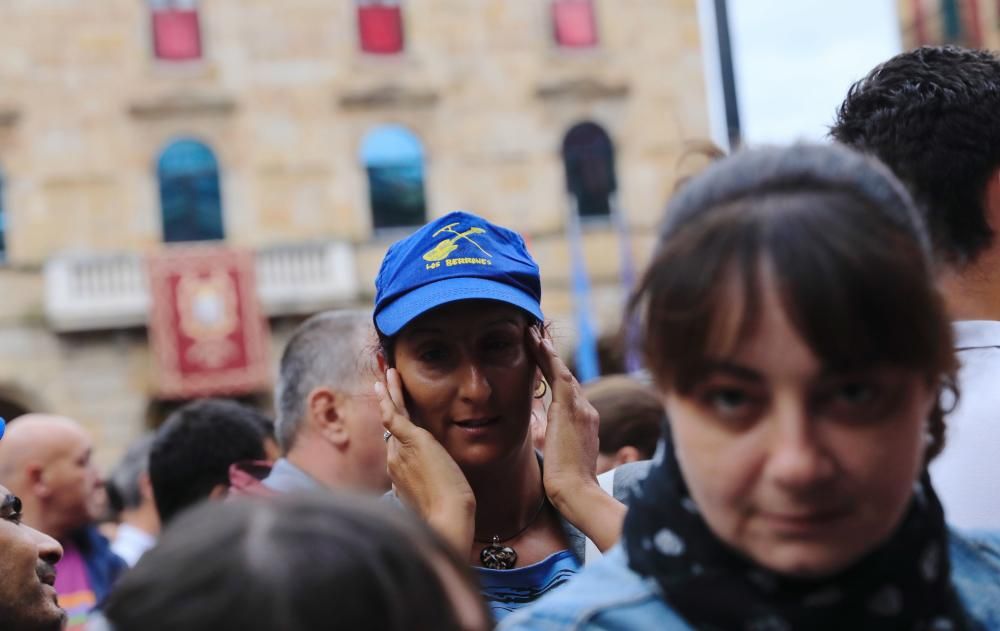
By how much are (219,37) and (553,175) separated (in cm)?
506

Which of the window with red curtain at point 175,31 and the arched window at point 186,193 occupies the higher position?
the window with red curtain at point 175,31

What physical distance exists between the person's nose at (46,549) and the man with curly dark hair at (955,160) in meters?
1.80

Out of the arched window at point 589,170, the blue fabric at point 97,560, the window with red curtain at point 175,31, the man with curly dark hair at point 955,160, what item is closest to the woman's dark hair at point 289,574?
the man with curly dark hair at point 955,160

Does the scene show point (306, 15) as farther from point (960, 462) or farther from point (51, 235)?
point (960, 462)

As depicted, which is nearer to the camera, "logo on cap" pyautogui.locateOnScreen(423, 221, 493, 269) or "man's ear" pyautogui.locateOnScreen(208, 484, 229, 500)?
"logo on cap" pyautogui.locateOnScreen(423, 221, 493, 269)

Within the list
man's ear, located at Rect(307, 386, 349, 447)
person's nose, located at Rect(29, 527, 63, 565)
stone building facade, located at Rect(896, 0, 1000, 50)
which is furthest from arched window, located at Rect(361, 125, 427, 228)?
person's nose, located at Rect(29, 527, 63, 565)

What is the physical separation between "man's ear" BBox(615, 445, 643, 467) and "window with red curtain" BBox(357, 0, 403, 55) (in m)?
17.0

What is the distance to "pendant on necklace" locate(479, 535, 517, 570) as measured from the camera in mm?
2562

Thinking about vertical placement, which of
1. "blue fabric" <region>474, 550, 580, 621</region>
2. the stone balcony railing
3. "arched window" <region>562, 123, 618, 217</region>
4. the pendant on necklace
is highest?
"arched window" <region>562, 123, 618, 217</region>

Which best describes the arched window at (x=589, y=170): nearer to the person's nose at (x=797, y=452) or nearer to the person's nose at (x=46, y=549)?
the person's nose at (x=46, y=549)

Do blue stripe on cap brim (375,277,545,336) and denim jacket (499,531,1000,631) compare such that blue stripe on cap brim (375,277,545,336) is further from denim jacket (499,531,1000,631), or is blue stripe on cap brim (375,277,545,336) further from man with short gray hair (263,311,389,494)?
man with short gray hair (263,311,389,494)

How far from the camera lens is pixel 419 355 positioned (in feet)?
8.59

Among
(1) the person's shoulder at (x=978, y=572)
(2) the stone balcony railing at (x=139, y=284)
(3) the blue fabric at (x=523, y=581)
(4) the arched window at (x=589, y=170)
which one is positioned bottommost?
(3) the blue fabric at (x=523, y=581)

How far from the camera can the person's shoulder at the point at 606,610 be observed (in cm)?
148
